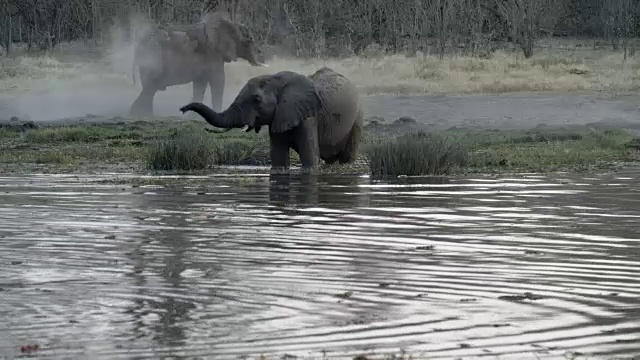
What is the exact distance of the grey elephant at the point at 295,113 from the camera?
18.5 meters

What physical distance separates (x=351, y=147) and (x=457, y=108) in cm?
913

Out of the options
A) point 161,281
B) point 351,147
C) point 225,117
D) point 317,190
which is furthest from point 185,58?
point 161,281

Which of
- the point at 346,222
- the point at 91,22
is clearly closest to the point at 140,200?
the point at 346,222

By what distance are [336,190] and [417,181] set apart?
1.56 metres

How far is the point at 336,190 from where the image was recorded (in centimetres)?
1561

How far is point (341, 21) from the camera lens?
52750mm

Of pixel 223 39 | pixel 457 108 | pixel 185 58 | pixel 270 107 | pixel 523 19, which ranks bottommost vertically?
pixel 457 108

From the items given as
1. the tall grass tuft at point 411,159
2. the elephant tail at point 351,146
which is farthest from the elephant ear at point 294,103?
the elephant tail at point 351,146

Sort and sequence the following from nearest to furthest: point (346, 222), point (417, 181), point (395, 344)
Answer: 1. point (395, 344)
2. point (346, 222)
3. point (417, 181)

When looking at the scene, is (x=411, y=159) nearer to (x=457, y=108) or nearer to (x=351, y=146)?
(x=351, y=146)

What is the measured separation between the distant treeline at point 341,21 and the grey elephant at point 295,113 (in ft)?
80.5

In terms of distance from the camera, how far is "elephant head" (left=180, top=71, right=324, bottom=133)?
18.5 meters

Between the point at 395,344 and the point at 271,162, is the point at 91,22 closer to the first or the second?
the point at 271,162

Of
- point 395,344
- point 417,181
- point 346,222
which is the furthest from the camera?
point 417,181
